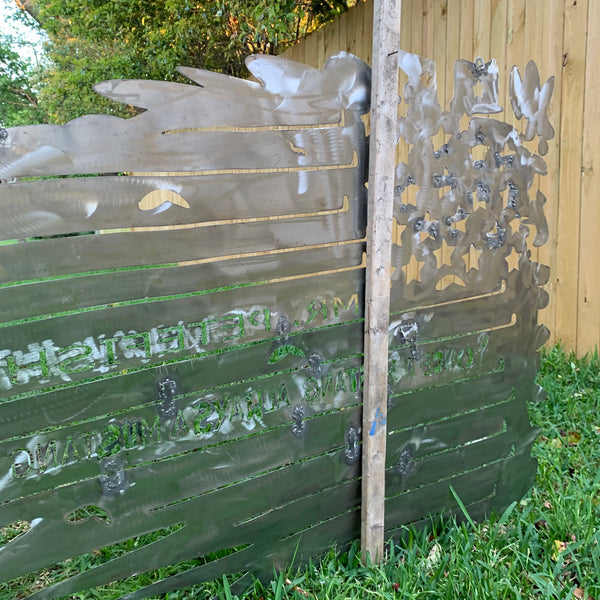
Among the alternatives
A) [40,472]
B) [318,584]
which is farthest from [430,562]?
[40,472]

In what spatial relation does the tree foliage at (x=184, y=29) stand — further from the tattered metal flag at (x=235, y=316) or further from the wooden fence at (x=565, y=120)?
the tattered metal flag at (x=235, y=316)

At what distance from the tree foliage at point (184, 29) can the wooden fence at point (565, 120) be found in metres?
1.59

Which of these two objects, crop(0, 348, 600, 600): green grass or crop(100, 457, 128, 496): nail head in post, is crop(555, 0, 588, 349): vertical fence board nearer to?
crop(0, 348, 600, 600): green grass

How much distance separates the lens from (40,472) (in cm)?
148

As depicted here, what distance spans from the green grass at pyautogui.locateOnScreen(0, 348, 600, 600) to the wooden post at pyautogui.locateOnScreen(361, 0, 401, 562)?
12cm

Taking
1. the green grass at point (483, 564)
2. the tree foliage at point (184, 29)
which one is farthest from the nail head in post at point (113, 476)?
the tree foliage at point (184, 29)

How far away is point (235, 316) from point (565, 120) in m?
2.74

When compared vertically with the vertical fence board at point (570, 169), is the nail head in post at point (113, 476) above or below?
below

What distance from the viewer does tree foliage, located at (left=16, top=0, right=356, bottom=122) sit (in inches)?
206

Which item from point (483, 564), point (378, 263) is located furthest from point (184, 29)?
point (483, 564)

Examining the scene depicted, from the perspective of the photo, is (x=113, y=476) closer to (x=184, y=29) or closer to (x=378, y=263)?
(x=378, y=263)

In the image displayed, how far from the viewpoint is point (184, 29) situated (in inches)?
242

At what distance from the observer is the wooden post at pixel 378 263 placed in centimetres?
173

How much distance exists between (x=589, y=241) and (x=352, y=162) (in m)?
2.19
